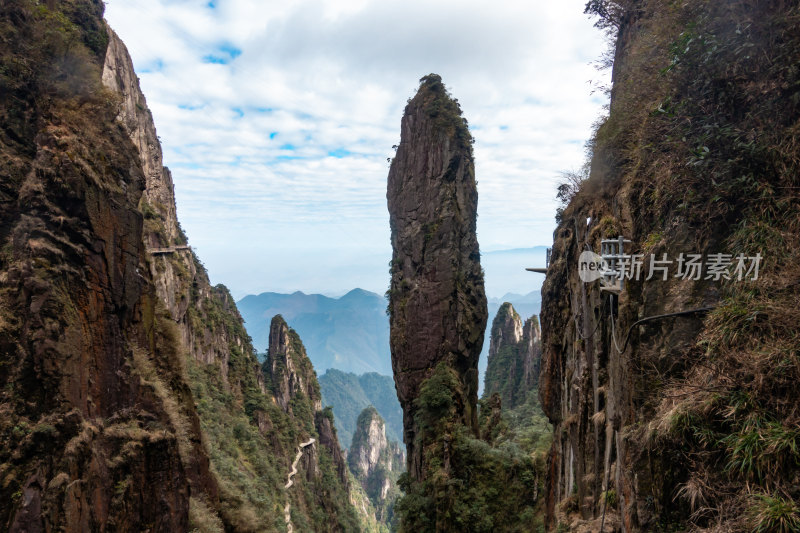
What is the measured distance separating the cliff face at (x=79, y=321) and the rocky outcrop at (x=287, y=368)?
42.9 m

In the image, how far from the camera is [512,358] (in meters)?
61.9

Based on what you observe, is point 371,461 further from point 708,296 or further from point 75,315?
point 708,296

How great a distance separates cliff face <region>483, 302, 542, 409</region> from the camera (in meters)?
53.6

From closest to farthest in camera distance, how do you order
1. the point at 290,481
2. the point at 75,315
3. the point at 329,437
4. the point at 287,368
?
the point at 75,315
the point at 290,481
the point at 287,368
the point at 329,437

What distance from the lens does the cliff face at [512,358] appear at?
53.6 metres

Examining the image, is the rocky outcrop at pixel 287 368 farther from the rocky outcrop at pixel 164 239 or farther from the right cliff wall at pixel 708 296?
the right cliff wall at pixel 708 296

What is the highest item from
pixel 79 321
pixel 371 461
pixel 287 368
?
pixel 79 321

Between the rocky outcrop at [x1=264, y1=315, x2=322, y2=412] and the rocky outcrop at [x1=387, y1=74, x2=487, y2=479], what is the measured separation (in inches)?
1287

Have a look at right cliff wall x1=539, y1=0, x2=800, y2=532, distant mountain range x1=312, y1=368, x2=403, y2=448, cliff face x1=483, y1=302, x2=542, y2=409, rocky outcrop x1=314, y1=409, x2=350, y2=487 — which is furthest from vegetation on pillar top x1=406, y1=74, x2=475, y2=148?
distant mountain range x1=312, y1=368, x2=403, y2=448

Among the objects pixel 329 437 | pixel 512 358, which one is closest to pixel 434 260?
pixel 329 437

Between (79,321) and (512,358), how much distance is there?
60383 millimetres

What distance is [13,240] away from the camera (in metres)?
8.01

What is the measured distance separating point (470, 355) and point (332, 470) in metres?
36.3

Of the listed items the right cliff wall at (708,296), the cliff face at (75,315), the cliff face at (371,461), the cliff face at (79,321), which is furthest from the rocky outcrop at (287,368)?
the right cliff wall at (708,296)
